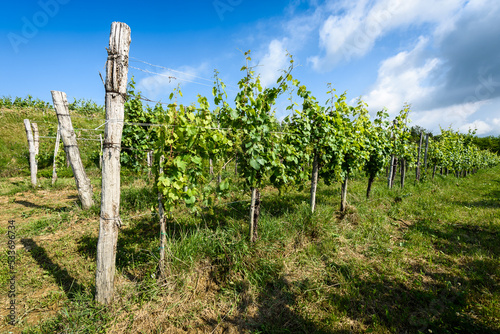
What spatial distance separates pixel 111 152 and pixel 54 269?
2670 mm

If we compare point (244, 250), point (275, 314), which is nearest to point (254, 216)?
point (244, 250)

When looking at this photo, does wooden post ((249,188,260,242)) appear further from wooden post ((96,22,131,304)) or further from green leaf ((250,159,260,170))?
wooden post ((96,22,131,304))

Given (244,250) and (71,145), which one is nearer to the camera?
(244,250)

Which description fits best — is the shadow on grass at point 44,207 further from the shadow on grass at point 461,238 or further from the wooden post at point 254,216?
the shadow on grass at point 461,238

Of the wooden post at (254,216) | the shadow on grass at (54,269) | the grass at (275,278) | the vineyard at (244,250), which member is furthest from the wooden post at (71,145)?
the wooden post at (254,216)

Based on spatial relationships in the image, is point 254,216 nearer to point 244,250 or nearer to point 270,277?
point 244,250

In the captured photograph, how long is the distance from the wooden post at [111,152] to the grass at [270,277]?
29cm

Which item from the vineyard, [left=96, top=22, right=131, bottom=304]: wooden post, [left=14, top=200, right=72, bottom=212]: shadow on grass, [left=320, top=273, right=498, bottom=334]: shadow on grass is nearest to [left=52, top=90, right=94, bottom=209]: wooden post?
the vineyard

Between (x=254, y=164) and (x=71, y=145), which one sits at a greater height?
(x=71, y=145)

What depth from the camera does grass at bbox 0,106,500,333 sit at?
2725mm

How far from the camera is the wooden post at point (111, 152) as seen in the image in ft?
8.67

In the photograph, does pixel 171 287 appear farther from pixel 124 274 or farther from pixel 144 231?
pixel 144 231

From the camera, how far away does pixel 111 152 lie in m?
2.67

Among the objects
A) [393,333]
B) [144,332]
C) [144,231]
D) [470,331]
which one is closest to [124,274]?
[144,332]
